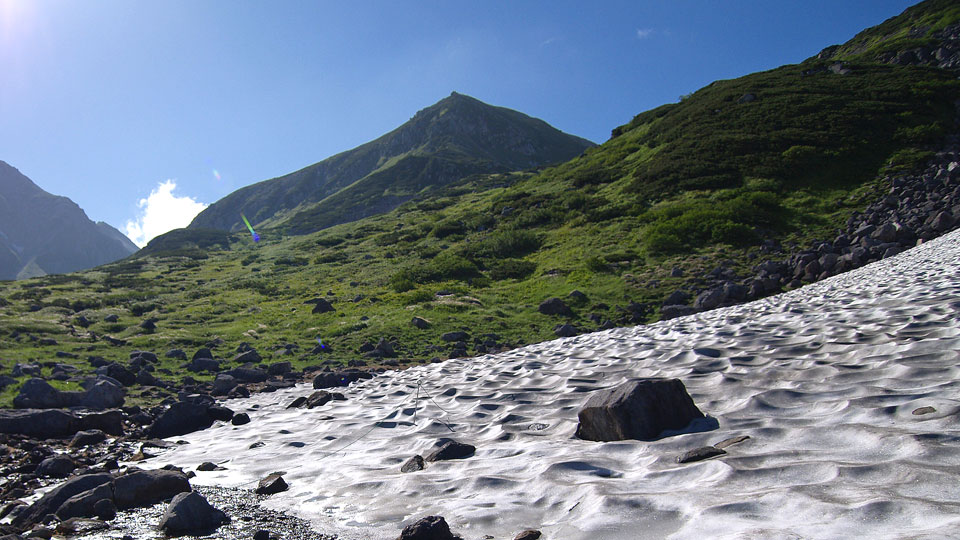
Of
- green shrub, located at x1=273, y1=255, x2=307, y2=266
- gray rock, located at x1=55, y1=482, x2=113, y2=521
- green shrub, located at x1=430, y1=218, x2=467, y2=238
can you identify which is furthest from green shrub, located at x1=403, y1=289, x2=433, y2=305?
green shrub, located at x1=273, y1=255, x2=307, y2=266

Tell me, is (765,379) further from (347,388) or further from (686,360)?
(347,388)

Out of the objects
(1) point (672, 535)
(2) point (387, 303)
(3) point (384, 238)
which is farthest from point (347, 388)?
(3) point (384, 238)

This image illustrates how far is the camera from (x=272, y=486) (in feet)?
18.5

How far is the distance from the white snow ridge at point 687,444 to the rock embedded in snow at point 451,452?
0.14m

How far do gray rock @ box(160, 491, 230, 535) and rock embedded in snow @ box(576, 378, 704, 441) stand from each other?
3.99m

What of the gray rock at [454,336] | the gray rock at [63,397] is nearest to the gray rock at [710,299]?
the gray rock at [454,336]

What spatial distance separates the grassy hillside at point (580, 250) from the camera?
64.7 feet

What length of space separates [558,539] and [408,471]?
2719 mm

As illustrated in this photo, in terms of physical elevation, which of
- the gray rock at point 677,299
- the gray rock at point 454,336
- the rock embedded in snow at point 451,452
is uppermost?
the rock embedded in snow at point 451,452

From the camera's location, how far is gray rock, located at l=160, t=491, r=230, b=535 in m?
4.53

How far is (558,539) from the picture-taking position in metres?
3.37

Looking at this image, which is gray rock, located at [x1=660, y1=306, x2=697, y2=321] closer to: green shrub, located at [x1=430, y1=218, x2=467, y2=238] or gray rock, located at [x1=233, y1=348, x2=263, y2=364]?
gray rock, located at [x1=233, y1=348, x2=263, y2=364]

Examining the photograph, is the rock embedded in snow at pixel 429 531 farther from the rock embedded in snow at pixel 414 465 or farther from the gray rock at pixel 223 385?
the gray rock at pixel 223 385

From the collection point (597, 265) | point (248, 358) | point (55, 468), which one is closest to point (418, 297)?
point (597, 265)
